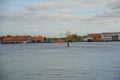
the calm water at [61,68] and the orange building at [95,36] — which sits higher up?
the orange building at [95,36]

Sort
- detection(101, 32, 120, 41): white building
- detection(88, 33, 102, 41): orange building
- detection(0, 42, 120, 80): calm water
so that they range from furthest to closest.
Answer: detection(101, 32, 120, 41): white building → detection(88, 33, 102, 41): orange building → detection(0, 42, 120, 80): calm water

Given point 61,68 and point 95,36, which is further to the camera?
point 95,36

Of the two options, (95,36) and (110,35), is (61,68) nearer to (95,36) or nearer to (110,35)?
(95,36)

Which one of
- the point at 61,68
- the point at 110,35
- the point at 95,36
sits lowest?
the point at 61,68

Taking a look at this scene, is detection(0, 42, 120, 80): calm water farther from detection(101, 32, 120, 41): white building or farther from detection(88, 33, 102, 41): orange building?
detection(101, 32, 120, 41): white building

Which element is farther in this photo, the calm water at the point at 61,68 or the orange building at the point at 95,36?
the orange building at the point at 95,36

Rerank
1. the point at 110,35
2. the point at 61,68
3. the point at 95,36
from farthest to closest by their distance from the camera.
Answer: the point at 110,35, the point at 95,36, the point at 61,68

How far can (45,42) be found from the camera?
110812 millimetres

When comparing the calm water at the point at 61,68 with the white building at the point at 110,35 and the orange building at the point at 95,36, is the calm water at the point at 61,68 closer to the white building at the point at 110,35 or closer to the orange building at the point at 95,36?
the orange building at the point at 95,36

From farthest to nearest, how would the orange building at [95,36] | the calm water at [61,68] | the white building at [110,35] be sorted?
1. the white building at [110,35]
2. the orange building at [95,36]
3. the calm water at [61,68]

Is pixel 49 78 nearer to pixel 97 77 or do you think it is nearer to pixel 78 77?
pixel 78 77

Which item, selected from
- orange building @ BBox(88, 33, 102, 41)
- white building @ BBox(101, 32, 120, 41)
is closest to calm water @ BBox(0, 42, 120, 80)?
orange building @ BBox(88, 33, 102, 41)

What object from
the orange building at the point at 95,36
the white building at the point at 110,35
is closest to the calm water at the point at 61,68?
the orange building at the point at 95,36

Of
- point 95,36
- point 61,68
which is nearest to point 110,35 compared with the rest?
point 95,36
